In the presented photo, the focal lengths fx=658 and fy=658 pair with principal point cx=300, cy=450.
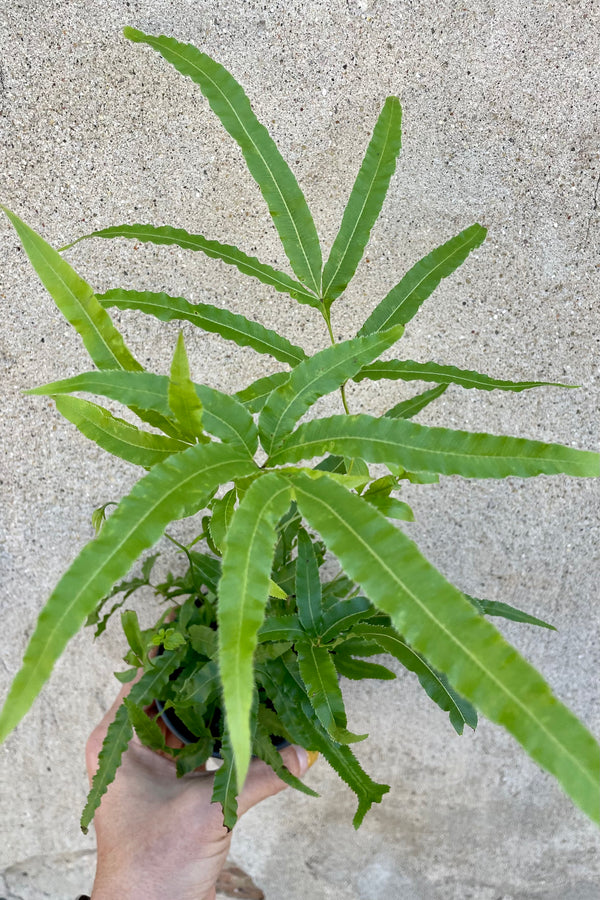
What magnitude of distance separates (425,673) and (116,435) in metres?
0.33

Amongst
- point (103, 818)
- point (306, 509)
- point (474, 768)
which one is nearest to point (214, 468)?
point (306, 509)

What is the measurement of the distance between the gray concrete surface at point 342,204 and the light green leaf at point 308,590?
16.2 inches

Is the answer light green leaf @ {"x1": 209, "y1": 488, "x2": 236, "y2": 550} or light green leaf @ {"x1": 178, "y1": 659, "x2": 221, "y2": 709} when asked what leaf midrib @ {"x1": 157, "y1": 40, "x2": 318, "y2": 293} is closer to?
light green leaf @ {"x1": 209, "y1": 488, "x2": 236, "y2": 550}

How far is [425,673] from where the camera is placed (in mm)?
566

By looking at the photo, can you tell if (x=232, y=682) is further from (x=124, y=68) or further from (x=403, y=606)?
(x=124, y=68)

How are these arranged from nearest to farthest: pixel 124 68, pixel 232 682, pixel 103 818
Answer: pixel 232 682
pixel 103 818
pixel 124 68

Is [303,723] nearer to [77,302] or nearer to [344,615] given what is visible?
[344,615]

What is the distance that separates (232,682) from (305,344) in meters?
0.73

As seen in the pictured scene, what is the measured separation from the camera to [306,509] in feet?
1.24

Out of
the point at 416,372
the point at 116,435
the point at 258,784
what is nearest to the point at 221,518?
the point at 116,435

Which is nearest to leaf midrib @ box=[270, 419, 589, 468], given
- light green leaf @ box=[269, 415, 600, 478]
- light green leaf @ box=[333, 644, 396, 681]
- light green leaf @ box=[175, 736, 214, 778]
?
light green leaf @ box=[269, 415, 600, 478]

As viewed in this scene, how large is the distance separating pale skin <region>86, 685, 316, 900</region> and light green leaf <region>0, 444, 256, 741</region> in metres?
0.53

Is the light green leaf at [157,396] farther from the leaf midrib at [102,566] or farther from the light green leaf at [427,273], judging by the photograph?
the light green leaf at [427,273]

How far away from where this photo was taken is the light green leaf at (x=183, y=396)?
14.9 inches
